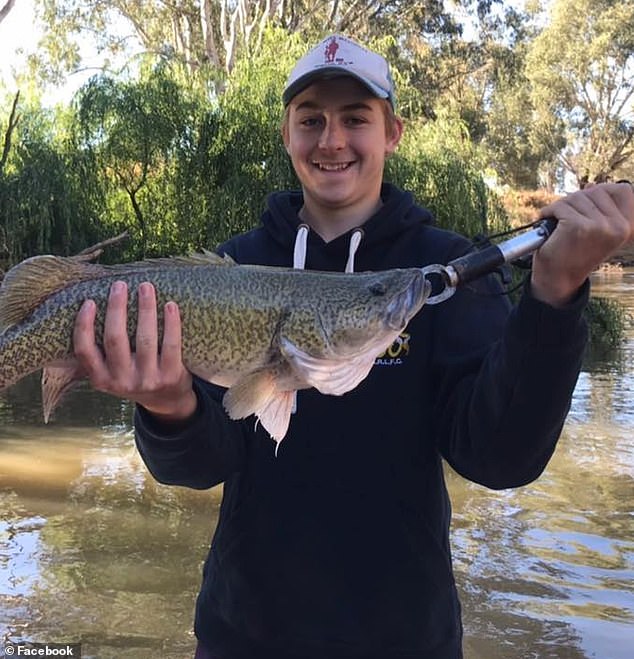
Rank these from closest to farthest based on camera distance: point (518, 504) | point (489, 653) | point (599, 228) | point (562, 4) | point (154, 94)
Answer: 1. point (599, 228)
2. point (489, 653)
3. point (518, 504)
4. point (154, 94)
5. point (562, 4)

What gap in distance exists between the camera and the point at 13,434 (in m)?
9.51

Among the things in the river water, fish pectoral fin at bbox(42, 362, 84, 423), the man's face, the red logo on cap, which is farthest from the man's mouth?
the river water

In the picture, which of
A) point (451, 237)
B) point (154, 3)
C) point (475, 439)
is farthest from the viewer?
point (154, 3)

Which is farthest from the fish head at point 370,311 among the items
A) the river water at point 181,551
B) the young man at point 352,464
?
the river water at point 181,551

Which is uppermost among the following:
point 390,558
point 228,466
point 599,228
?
point 599,228

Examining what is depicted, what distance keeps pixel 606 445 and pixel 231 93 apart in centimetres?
1021

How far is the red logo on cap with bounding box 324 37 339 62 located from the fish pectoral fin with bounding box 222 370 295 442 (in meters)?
1.03

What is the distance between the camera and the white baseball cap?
2.29 m

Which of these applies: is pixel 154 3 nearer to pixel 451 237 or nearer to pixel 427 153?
pixel 427 153

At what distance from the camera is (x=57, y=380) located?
216 centimetres

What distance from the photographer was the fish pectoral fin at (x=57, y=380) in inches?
83.7

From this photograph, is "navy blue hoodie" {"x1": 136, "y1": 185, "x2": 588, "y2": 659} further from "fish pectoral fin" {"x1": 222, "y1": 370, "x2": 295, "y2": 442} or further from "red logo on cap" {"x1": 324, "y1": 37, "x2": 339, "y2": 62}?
"red logo on cap" {"x1": 324, "y1": 37, "x2": 339, "y2": 62}

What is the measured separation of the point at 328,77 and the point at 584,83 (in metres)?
43.7

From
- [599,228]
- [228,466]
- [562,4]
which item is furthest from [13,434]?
[562,4]
